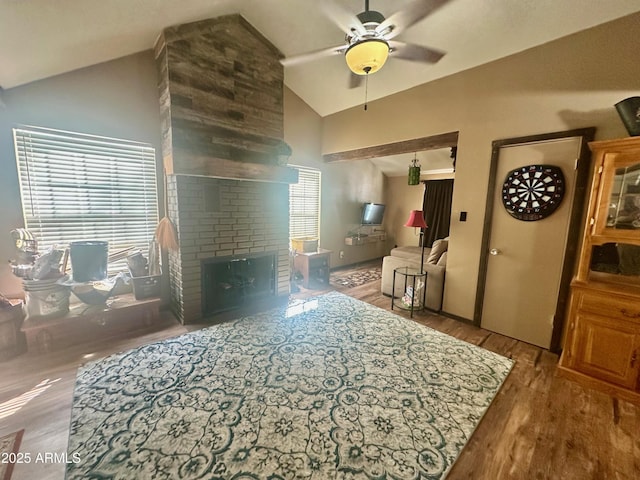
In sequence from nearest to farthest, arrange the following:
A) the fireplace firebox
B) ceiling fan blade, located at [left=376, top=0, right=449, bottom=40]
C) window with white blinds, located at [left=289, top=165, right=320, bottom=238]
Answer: ceiling fan blade, located at [left=376, top=0, right=449, bottom=40] → the fireplace firebox → window with white blinds, located at [left=289, top=165, right=320, bottom=238]

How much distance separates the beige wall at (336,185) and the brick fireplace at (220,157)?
93cm

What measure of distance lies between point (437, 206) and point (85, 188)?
6446mm

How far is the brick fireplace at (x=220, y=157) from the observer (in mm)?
2844

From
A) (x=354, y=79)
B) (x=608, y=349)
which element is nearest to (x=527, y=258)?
(x=608, y=349)

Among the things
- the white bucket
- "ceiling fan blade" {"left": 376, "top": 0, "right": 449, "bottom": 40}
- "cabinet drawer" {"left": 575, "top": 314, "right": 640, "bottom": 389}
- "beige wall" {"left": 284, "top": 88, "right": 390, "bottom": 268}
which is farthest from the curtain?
the white bucket

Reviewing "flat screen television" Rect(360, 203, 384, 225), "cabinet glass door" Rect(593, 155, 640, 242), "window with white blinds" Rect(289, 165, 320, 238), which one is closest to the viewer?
"cabinet glass door" Rect(593, 155, 640, 242)

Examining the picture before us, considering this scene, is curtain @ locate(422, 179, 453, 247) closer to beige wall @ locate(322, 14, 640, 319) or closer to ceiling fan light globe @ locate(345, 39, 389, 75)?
beige wall @ locate(322, 14, 640, 319)

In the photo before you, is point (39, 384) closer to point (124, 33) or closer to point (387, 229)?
point (124, 33)

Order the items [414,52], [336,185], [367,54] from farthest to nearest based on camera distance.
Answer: [336,185] → [414,52] → [367,54]

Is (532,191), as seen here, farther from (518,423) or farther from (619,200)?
(518,423)

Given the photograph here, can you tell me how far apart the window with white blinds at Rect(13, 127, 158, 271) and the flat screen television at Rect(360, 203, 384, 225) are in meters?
4.24

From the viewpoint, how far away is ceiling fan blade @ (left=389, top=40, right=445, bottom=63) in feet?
7.13

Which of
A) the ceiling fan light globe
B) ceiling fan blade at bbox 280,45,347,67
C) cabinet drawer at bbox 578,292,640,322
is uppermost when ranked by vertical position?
ceiling fan blade at bbox 280,45,347,67

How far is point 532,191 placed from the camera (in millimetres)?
2676
